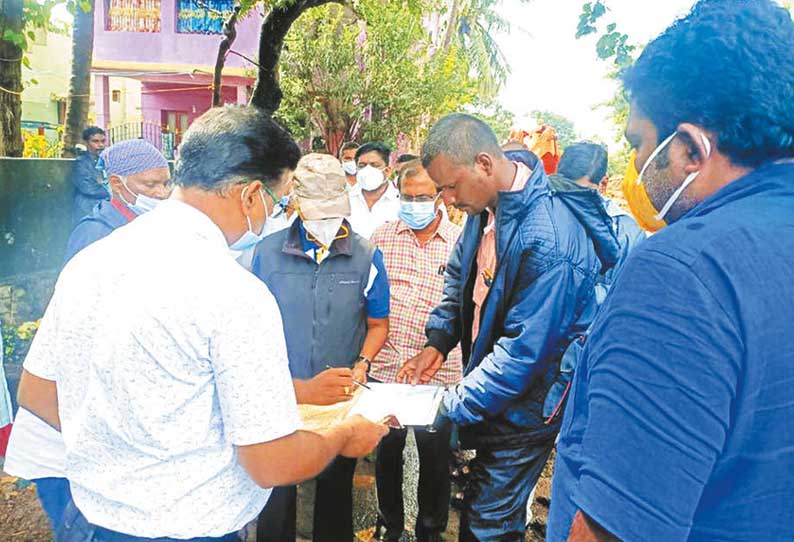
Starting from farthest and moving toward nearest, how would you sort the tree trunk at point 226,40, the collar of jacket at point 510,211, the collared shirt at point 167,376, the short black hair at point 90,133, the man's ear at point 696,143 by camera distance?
the tree trunk at point 226,40, the short black hair at point 90,133, the collar of jacket at point 510,211, the collared shirt at point 167,376, the man's ear at point 696,143

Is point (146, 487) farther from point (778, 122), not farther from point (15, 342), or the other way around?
point (15, 342)

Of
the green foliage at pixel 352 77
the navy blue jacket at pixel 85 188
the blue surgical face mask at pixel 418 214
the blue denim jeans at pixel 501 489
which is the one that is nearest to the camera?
the blue denim jeans at pixel 501 489

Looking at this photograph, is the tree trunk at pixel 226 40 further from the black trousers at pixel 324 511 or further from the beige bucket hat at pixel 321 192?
the black trousers at pixel 324 511

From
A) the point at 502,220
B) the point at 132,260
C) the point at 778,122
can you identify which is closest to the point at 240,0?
the point at 502,220

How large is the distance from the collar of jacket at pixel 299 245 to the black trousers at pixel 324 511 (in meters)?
0.96

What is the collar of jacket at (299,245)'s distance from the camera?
118 inches

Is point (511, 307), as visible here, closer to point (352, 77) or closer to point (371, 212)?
point (371, 212)

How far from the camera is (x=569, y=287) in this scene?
2.19m

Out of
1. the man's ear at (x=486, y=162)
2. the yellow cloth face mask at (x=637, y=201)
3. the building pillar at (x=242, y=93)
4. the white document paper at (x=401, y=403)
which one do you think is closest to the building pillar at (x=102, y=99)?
the building pillar at (x=242, y=93)

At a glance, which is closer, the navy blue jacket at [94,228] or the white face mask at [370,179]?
the navy blue jacket at [94,228]

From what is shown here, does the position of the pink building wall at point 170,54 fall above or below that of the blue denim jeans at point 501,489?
above

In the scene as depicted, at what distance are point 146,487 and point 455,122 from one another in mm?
1763

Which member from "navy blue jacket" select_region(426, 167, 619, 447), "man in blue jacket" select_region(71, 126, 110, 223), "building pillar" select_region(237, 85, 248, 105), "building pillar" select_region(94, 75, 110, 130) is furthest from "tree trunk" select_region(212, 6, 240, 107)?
"building pillar" select_region(94, 75, 110, 130)

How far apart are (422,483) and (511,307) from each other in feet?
5.01
